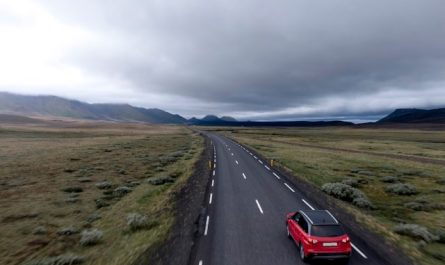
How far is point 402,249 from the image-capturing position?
11648 millimetres

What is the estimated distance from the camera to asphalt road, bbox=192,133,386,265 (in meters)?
10.8

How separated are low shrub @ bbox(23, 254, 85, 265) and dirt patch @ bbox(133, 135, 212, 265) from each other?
2557 millimetres

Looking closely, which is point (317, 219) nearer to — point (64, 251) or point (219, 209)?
point (219, 209)

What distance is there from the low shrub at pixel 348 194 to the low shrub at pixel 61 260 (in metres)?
17.1

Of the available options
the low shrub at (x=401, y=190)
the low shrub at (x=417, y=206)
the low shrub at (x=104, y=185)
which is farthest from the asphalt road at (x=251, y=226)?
the low shrub at (x=104, y=185)

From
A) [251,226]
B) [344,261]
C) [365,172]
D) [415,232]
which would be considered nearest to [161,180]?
[251,226]

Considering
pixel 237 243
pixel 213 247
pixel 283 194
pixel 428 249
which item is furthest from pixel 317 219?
pixel 283 194

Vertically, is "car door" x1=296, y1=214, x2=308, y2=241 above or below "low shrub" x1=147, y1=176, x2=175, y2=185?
above

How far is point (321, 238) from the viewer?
34.2 ft

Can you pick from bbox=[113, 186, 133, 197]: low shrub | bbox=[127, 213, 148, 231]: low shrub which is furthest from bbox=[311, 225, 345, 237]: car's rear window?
bbox=[113, 186, 133, 197]: low shrub

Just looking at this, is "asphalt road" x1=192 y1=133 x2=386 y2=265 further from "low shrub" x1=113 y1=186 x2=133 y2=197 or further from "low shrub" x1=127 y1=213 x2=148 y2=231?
"low shrub" x1=113 y1=186 x2=133 y2=197

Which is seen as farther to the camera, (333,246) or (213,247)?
(213,247)

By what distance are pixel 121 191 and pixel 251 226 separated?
1264 cm

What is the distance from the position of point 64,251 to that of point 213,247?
669 centimetres
